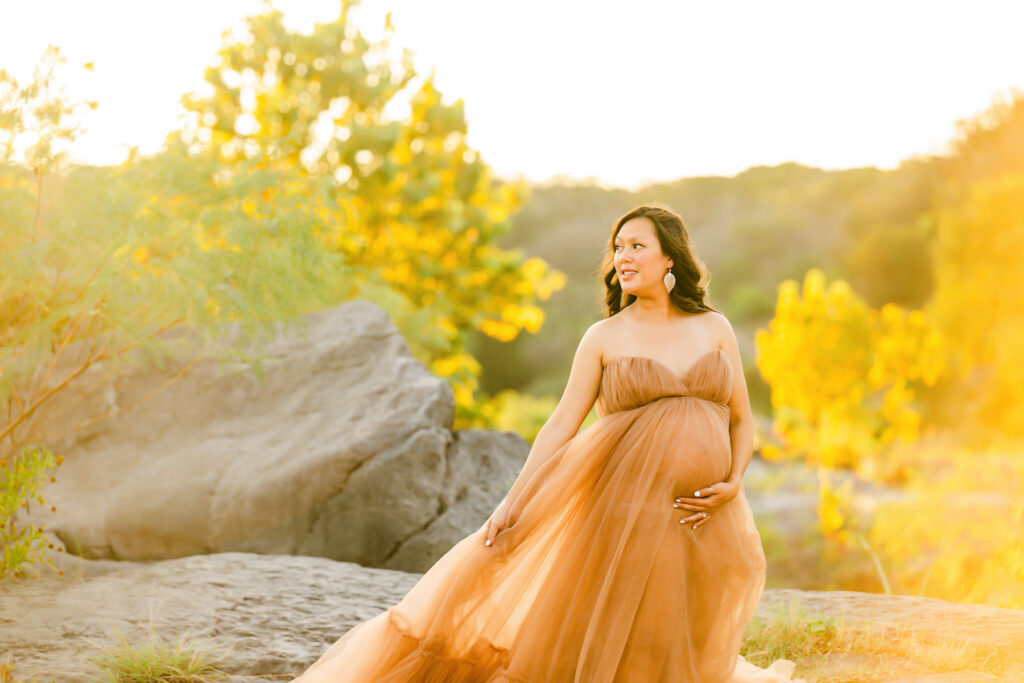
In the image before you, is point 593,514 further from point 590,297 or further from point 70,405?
point 590,297

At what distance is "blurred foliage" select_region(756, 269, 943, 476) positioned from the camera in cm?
1397

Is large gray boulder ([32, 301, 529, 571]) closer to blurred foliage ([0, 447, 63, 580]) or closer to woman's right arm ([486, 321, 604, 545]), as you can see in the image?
blurred foliage ([0, 447, 63, 580])

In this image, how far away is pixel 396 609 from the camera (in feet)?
11.6

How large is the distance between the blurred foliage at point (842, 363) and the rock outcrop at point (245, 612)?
28.7 ft

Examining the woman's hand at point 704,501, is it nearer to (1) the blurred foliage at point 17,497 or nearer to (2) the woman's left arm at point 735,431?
(2) the woman's left arm at point 735,431

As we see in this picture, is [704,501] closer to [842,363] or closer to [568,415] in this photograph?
[568,415]

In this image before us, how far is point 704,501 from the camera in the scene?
10.8ft

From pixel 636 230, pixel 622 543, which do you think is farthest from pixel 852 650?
pixel 636 230

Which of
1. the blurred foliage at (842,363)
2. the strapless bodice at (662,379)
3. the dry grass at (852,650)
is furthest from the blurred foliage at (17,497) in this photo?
the blurred foliage at (842,363)

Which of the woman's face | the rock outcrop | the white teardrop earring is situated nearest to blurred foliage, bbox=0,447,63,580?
the rock outcrop

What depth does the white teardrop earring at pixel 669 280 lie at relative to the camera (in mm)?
3588

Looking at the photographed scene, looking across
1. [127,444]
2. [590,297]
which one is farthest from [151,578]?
[590,297]

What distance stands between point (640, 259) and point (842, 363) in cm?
1166

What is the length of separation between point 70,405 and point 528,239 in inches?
1737
